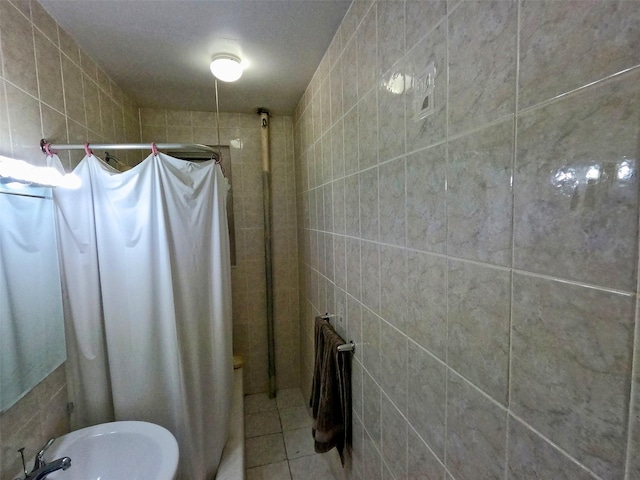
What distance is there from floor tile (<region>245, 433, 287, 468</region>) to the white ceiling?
2.41m

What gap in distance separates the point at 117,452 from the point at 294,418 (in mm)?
1327

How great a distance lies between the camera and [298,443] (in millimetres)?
1989

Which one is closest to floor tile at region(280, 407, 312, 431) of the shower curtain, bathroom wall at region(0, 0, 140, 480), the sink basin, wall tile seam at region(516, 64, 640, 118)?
the shower curtain

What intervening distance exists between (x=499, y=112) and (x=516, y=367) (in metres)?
0.46

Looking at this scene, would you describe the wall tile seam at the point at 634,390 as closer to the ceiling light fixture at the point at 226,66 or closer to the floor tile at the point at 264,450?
the ceiling light fixture at the point at 226,66

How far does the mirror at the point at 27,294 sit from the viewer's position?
0.97m

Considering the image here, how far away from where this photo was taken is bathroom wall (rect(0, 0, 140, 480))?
98 cm

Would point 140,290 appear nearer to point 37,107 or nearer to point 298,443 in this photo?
point 37,107

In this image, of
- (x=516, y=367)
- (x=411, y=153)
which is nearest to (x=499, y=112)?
(x=411, y=153)

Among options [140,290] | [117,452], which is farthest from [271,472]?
[140,290]

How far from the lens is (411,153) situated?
31.7 inches

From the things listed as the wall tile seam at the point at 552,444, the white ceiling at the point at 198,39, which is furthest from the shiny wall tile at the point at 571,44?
the white ceiling at the point at 198,39

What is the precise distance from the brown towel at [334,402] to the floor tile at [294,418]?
87cm

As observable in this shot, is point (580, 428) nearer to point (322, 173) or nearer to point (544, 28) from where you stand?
point (544, 28)
